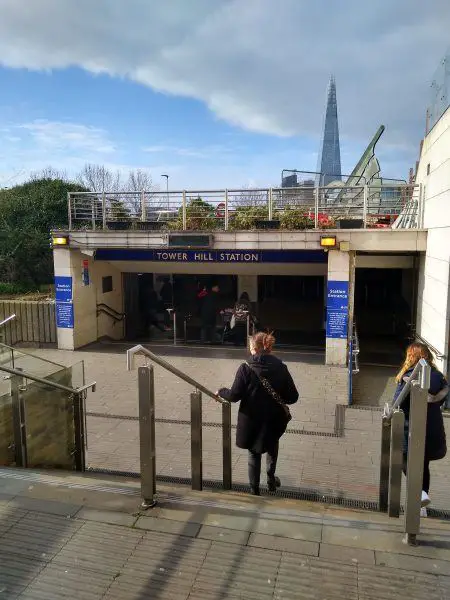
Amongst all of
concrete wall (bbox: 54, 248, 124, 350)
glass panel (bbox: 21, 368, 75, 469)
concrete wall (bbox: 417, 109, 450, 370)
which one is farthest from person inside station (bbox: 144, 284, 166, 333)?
glass panel (bbox: 21, 368, 75, 469)

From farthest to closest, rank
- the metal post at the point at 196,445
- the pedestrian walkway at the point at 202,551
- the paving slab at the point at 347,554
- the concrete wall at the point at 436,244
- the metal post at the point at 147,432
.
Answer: the concrete wall at the point at 436,244, the metal post at the point at 196,445, the metal post at the point at 147,432, the paving slab at the point at 347,554, the pedestrian walkway at the point at 202,551

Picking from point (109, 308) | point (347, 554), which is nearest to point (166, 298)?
point (109, 308)

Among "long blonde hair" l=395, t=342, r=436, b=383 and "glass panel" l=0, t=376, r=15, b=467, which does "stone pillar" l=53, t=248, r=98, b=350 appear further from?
"long blonde hair" l=395, t=342, r=436, b=383

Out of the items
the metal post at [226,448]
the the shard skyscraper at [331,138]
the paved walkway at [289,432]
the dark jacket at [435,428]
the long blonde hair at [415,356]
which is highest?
the the shard skyscraper at [331,138]

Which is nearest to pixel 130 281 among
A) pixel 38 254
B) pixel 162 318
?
pixel 162 318

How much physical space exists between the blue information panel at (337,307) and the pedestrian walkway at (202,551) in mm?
6570

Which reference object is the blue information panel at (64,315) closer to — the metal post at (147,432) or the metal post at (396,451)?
the metal post at (147,432)

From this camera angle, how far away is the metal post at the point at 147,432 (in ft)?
10.8

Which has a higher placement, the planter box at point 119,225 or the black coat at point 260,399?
the planter box at point 119,225

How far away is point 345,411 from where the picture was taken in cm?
746

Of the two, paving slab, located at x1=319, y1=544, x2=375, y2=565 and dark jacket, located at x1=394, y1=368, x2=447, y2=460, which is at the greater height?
dark jacket, located at x1=394, y1=368, x2=447, y2=460

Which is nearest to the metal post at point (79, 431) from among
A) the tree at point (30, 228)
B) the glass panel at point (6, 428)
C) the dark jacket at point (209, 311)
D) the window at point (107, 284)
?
the glass panel at point (6, 428)

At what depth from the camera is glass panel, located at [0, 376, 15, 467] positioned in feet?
14.7

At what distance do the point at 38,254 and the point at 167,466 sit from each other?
14.7 m
